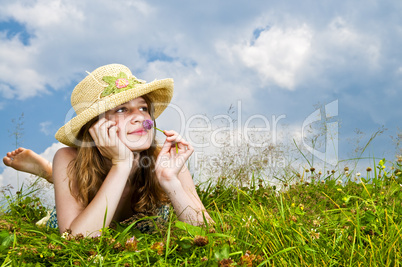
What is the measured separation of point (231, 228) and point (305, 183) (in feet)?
7.15

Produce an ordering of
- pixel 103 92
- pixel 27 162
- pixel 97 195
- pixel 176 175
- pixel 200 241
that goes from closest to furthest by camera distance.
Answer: pixel 200 241 < pixel 97 195 < pixel 176 175 < pixel 103 92 < pixel 27 162

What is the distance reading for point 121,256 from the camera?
99.1 inches

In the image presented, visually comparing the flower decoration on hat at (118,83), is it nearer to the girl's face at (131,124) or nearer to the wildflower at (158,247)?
the girl's face at (131,124)

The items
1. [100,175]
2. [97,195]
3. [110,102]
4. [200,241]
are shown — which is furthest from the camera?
[100,175]

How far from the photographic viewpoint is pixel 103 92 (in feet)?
13.0

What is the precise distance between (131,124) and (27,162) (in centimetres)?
273

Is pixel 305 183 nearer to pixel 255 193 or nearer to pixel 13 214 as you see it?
pixel 255 193

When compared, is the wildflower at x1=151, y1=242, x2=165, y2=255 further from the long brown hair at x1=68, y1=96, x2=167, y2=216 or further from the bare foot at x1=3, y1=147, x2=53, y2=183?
the bare foot at x1=3, y1=147, x2=53, y2=183

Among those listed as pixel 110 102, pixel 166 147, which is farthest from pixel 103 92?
pixel 166 147

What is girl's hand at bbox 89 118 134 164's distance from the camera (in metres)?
3.58

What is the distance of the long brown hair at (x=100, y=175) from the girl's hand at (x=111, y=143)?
338mm

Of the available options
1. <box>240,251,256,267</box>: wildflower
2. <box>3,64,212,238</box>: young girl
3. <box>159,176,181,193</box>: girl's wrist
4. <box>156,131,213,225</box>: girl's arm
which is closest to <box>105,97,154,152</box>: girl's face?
<box>3,64,212,238</box>: young girl

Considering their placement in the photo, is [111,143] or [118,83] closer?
[111,143]

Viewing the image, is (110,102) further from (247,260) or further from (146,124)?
(247,260)
